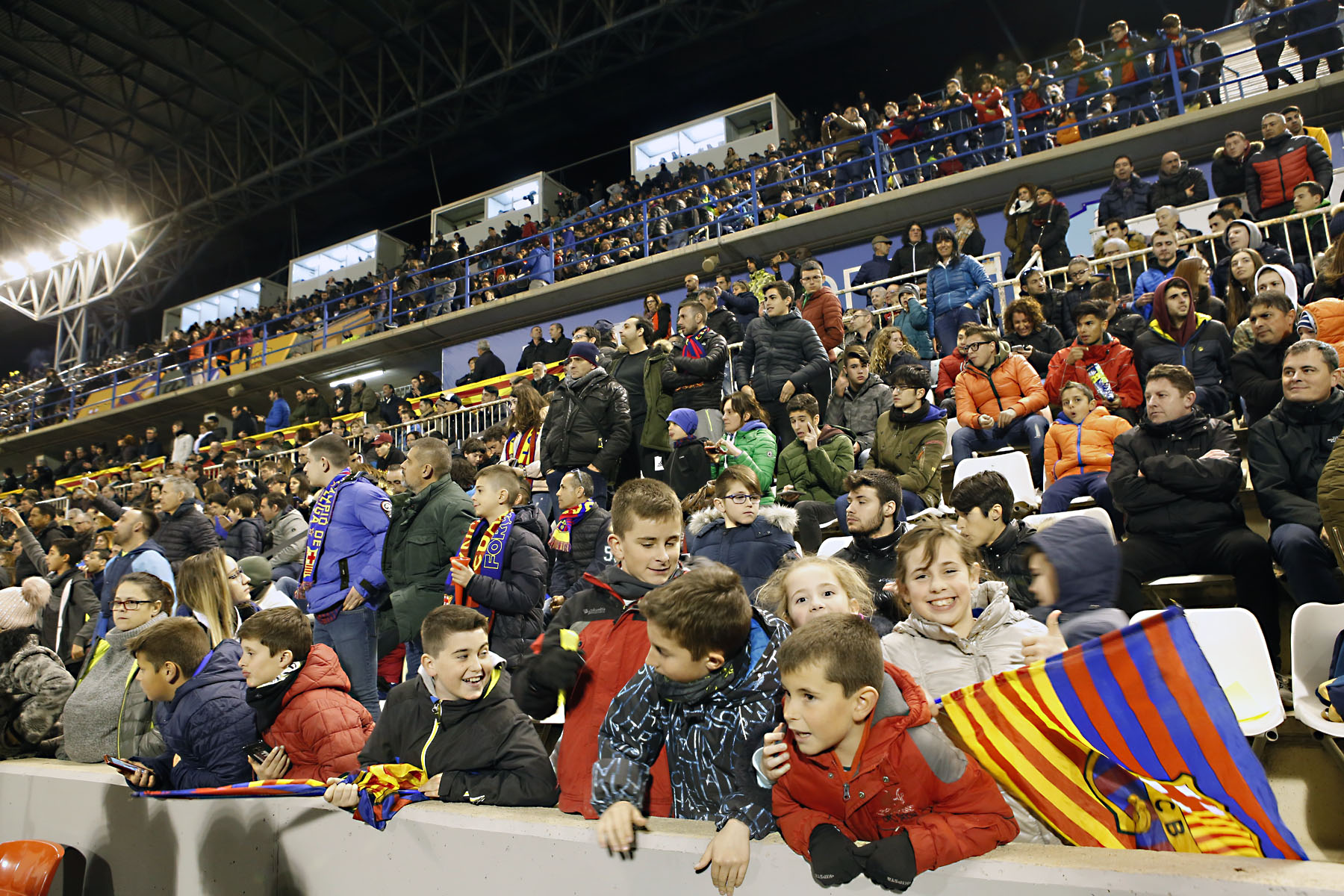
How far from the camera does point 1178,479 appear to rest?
3.63 meters

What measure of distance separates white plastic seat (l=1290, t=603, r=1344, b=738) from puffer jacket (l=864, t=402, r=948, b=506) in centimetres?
240

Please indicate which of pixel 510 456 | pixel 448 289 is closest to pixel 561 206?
pixel 448 289

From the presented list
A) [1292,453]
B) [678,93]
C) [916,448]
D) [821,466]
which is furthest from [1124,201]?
[678,93]

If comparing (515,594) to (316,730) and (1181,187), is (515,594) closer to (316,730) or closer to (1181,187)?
(316,730)

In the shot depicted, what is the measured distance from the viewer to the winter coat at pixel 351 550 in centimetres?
436

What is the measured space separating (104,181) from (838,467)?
2225cm

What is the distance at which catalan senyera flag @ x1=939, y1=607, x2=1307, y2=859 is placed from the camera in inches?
55.1

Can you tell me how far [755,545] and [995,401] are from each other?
107 inches

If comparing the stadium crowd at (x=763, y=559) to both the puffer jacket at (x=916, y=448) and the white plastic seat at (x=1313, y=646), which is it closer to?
the puffer jacket at (x=916, y=448)

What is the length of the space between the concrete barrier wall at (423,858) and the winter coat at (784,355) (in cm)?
467

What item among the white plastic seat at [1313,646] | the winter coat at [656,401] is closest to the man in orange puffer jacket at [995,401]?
the winter coat at [656,401]

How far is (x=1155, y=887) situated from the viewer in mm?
1361

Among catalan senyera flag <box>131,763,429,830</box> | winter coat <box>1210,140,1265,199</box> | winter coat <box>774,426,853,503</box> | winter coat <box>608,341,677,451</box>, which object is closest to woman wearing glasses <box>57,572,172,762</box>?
catalan senyera flag <box>131,763,429,830</box>

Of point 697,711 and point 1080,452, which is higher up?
point 1080,452
